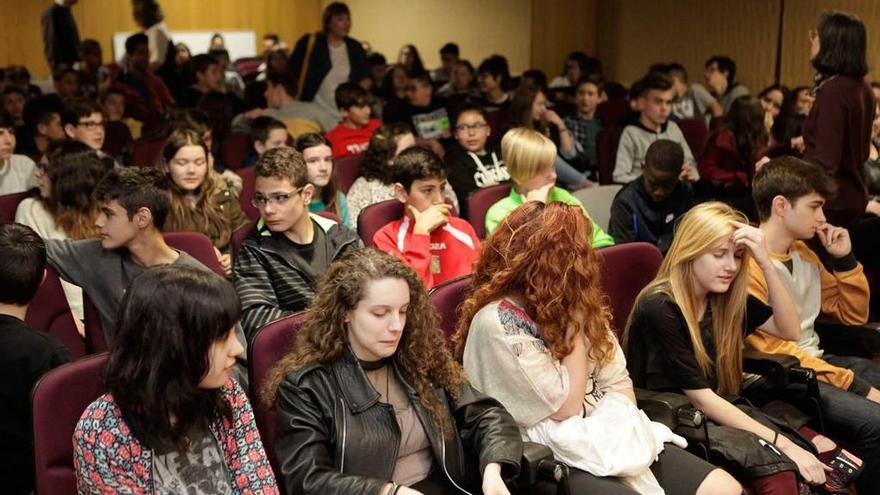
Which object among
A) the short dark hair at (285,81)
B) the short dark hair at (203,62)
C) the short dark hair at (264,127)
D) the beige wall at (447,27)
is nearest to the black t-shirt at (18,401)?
the short dark hair at (264,127)

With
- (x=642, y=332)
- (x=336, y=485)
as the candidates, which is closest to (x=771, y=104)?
(x=642, y=332)

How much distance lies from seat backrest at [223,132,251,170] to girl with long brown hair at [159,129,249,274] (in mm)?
1859

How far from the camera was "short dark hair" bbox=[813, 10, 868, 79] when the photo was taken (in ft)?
13.3

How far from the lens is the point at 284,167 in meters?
3.37

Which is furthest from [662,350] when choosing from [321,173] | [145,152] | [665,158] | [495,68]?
[495,68]

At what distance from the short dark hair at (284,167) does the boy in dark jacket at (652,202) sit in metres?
1.61

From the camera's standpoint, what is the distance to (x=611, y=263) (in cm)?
332

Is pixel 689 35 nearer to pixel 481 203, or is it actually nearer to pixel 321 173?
pixel 481 203

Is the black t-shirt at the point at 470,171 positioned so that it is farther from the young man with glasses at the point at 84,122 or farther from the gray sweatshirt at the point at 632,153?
the young man with glasses at the point at 84,122

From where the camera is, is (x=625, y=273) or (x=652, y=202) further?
(x=652, y=202)

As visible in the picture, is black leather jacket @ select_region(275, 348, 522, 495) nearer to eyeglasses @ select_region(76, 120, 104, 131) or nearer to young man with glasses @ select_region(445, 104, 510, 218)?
young man with glasses @ select_region(445, 104, 510, 218)

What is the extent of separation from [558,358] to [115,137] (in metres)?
4.82

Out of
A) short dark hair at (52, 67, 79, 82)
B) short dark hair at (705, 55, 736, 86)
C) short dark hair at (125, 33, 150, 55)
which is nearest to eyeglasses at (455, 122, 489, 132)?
short dark hair at (705, 55, 736, 86)

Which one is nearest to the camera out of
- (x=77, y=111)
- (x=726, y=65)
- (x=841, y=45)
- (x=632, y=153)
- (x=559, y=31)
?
(x=841, y=45)
